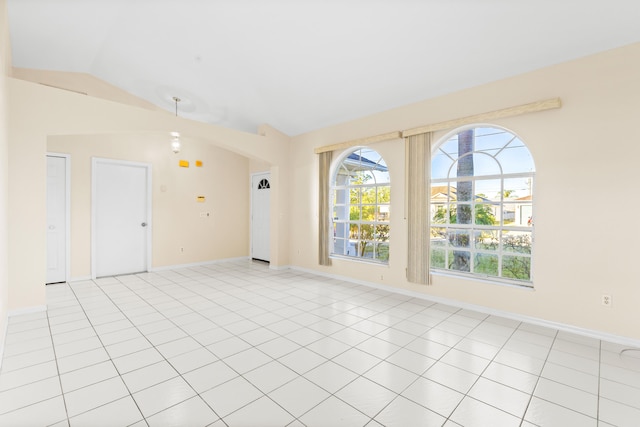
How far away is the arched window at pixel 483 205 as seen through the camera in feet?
11.8

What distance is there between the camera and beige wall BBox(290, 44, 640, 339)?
2865 millimetres

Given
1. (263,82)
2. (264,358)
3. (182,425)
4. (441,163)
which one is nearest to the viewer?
(182,425)

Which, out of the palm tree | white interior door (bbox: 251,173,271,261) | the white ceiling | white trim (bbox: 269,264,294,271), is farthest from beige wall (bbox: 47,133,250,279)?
the palm tree

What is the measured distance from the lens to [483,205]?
3.89 metres

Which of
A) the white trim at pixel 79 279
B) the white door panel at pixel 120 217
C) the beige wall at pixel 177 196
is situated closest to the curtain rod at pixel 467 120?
the beige wall at pixel 177 196

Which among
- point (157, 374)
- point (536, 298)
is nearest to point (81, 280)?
point (157, 374)

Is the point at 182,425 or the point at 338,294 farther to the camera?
the point at 338,294

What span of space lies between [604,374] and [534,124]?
8.21 feet

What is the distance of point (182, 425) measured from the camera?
1.76 m

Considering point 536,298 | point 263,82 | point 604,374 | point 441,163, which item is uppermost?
point 263,82

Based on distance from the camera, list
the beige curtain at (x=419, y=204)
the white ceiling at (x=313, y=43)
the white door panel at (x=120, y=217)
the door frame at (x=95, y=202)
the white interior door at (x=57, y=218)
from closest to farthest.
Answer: the white ceiling at (x=313, y=43) → the beige curtain at (x=419, y=204) → the white interior door at (x=57, y=218) → the door frame at (x=95, y=202) → the white door panel at (x=120, y=217)

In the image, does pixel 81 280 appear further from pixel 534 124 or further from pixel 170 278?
pixel 534 124

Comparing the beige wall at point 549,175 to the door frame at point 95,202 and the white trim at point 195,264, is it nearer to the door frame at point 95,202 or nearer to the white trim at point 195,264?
the door frame at point 95,202

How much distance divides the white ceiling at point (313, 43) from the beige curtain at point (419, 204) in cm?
72
